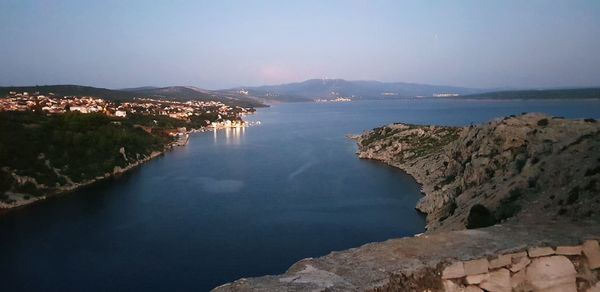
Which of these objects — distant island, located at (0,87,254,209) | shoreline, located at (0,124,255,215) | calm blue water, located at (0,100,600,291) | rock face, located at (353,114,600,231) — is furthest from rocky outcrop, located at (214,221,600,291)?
distant island, located at (0,87,254,209)

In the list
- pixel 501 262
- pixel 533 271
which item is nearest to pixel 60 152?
pixel 501 262

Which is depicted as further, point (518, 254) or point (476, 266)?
point (518, 254)

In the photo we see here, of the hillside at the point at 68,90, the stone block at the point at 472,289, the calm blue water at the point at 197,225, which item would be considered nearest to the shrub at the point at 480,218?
the calm blue water at the point at 197,225

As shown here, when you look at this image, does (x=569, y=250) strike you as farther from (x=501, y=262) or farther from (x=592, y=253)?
(x=501, y=262)

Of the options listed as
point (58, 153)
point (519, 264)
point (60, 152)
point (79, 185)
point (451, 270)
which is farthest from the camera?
point (60, 152)

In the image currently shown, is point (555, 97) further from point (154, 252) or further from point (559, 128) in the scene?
point (154, 252)

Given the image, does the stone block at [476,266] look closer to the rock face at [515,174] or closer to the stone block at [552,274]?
the stone block at [552,274]

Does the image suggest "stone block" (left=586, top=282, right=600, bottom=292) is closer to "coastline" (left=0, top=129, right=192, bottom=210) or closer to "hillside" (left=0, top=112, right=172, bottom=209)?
"coastline" (left=0, top=129, right=192, bottom=210)
